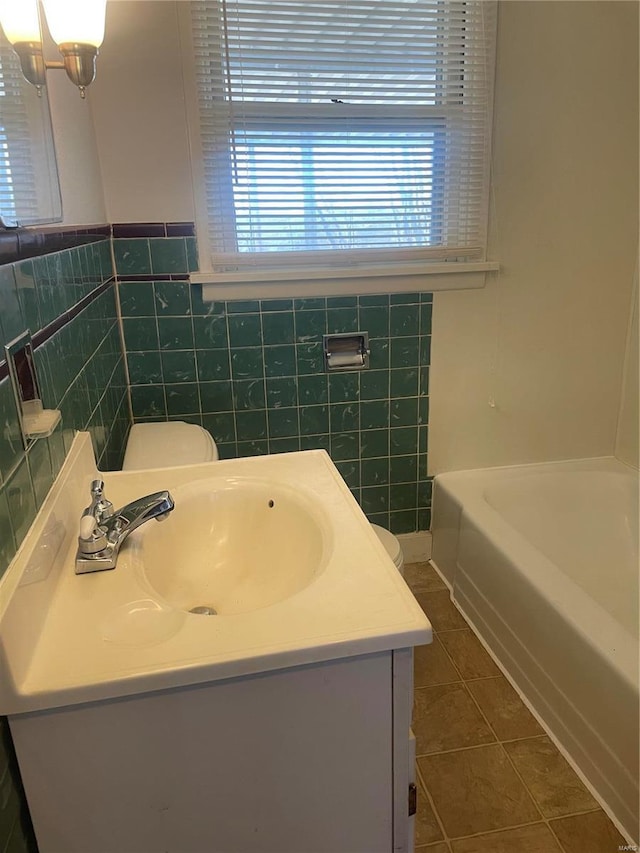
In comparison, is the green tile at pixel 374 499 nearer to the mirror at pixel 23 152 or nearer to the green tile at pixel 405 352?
the green tile at pixel 405 352

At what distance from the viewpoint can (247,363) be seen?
2217 millimetres

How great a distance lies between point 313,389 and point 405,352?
0.37 m

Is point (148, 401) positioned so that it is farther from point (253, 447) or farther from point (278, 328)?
point (278, 328)

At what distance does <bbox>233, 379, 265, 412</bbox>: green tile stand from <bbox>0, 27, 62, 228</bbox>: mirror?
1083 mm

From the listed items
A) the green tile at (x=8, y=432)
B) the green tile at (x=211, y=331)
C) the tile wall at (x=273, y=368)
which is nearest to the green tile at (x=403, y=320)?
the tile wall at (x=273, y=368)

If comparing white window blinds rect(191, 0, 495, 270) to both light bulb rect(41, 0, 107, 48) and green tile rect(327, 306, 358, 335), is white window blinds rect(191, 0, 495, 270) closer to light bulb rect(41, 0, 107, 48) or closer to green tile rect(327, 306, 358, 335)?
green tile rect(327, 306, 358, 335)

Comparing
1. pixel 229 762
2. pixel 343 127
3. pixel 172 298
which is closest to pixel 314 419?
pixel 172 298

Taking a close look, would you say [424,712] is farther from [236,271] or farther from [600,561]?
[236,271]

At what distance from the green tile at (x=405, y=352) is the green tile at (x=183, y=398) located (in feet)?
2.41

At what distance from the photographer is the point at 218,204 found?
2.08 metres

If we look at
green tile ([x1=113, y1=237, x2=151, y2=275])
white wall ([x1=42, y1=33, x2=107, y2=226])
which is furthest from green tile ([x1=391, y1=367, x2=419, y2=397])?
white wall ([x1=42, y1=33, x2=107, y2=226])

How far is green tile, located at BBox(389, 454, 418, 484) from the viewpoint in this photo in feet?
8.07

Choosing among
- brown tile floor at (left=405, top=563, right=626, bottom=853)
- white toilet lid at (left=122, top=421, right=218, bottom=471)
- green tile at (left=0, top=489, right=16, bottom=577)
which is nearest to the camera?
green tile at (left=0, top=489, right=16, bottom=577)

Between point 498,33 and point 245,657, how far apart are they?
7.29 ft
